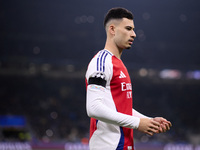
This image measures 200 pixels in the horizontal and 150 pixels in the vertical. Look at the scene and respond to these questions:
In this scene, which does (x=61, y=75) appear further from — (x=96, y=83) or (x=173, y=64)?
(x=96, y=83)

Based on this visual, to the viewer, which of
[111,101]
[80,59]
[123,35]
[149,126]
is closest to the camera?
[149,126]

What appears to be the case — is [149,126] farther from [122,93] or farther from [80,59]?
[80,59]

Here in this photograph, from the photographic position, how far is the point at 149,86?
55.9 feet

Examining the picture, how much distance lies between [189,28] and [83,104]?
6322 millimetres

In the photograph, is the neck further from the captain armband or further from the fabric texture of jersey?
the captain armband

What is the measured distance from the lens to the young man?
1808 mm

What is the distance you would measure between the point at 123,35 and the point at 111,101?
458mm

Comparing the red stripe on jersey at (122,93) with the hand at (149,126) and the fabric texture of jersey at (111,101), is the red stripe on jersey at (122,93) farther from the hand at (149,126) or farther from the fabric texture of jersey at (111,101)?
the hand at (149,126)


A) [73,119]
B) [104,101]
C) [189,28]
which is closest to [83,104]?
[73,119]

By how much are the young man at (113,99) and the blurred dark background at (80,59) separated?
37.4 feet

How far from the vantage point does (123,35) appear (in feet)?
6.86

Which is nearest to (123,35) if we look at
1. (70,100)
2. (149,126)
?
(149,126)

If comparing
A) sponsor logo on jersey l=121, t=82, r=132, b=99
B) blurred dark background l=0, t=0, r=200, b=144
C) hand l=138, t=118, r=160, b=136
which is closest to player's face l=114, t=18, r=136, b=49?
sponsor logo on jersey l=121, t=82, r=132, b=99

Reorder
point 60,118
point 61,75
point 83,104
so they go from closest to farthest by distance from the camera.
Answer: point 60,118 → point 83,104 → point 61,75
